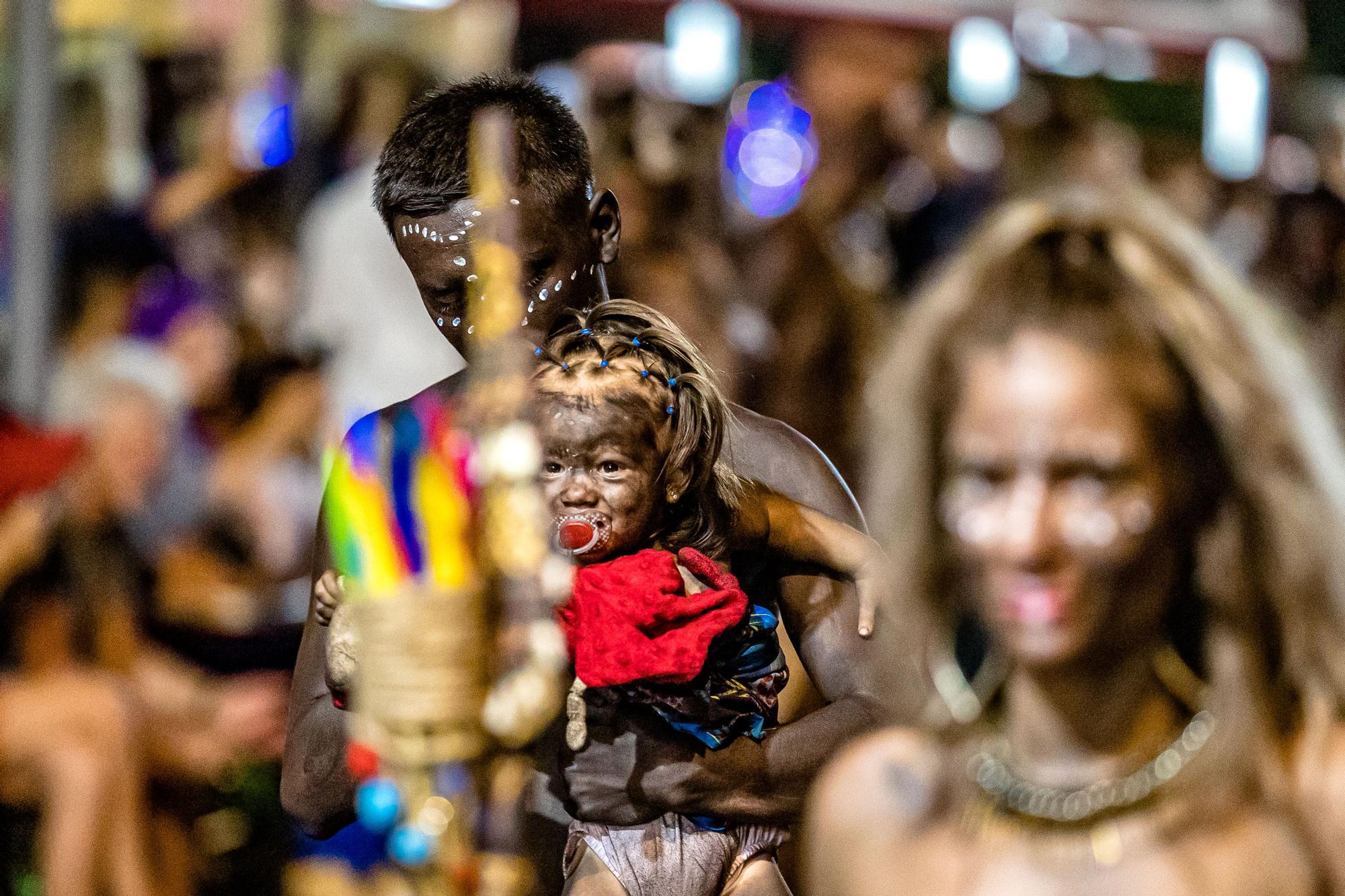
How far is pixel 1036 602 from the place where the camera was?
126 centimetres

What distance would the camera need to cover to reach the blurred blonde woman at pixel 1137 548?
4.16 ft

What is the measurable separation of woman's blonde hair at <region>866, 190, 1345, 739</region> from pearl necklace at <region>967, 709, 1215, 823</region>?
3 centimetres

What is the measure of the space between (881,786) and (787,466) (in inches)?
32.7

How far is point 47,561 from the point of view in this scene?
3.99m

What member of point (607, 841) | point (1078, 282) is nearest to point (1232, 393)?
point (1078, 282)

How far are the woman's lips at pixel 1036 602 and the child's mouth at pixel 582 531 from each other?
0.77m

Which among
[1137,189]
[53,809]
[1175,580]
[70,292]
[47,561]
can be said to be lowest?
[53,809]

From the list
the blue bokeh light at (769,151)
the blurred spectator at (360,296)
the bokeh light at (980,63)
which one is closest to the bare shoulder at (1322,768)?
the blurred spectator at (360,296)

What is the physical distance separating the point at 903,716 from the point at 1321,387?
19.1 inches

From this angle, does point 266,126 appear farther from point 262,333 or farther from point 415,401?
point 415,401

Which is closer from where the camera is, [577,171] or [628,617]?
[628,617]

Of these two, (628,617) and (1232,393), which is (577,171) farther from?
(1232,393)

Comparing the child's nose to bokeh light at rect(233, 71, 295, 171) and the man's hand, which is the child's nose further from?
bokeh light at rect(233, 71, 295, 171)

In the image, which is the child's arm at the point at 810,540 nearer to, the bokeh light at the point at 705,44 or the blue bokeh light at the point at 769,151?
the blue bokeh light at the point at 769,151
